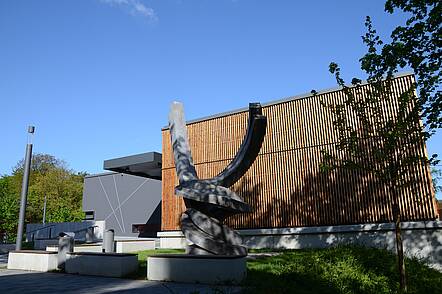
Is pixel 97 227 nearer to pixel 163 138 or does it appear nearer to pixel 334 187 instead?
pixel 163 138

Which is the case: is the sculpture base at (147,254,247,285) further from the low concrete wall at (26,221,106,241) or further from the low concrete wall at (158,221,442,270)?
the low concrete wall at (26,221,106,241)

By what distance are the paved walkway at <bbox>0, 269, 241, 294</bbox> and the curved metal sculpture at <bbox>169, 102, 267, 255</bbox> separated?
2561 millimetres

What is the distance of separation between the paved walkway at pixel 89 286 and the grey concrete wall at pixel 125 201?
98.8ft

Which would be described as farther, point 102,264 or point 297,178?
point 297,178

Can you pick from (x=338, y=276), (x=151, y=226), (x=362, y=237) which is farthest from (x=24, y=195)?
(x=151, y=226)

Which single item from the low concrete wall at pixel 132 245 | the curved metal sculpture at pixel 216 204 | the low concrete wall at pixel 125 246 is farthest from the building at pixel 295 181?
the curved metal sculpture at pixel 216 204

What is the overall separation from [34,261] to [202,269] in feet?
26.3

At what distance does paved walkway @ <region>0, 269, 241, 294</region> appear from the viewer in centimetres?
923

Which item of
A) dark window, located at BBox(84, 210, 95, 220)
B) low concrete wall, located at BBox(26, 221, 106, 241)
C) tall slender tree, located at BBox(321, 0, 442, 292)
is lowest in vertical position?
low concrete wall, located at BBox(26, 221, 106, 241)

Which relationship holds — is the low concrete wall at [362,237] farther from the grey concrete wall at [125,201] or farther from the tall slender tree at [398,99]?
the grey concrete wall at [125,201]

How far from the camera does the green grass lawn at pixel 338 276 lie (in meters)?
9.73

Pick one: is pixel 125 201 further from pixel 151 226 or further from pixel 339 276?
pixel 339 276

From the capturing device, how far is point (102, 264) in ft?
41.1

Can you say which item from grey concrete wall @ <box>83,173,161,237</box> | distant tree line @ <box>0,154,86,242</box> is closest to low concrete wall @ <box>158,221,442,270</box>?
grey concrete wall @ <box>83,173,161,237</box>
